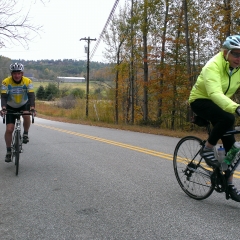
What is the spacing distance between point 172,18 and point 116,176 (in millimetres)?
22972

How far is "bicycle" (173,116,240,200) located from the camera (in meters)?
4.26

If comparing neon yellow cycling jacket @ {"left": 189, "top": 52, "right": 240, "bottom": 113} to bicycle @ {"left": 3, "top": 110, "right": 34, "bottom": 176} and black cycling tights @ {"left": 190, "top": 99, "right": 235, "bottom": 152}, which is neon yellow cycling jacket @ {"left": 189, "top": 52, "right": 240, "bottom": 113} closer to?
black cycling tights @ {"left": 190, "top": 99, "right": 235, "bottom": 152}

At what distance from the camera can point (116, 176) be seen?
20.6 feet

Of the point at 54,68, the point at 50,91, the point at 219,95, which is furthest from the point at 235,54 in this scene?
the point at 54,68

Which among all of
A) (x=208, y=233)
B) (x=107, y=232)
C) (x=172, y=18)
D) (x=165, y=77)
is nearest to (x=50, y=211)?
(x=107, y=232)

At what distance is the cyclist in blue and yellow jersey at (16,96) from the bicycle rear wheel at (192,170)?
3.24 m

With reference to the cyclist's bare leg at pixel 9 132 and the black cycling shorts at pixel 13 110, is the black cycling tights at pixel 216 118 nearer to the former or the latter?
the black cycling shorts at pixel 13 110

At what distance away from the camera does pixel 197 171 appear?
4777mm

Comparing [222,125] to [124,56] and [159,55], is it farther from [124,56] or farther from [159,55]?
[124,56]

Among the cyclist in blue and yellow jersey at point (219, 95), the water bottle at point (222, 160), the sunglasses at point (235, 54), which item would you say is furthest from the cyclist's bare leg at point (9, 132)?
the sunglasses at point (235, 54)

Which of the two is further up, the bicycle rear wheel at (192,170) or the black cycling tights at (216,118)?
the black cycling tights at (216,118)

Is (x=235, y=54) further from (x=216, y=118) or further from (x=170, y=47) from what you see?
(x=170, y=47)

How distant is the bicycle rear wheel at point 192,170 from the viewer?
15.1 ft

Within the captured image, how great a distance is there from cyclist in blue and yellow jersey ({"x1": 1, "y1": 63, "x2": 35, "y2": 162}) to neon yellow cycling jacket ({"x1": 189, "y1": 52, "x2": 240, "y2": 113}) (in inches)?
151
